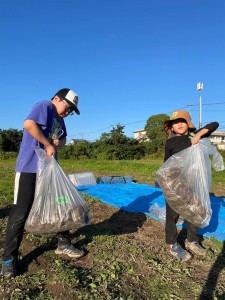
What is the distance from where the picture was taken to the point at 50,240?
2.98 m

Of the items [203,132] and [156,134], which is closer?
[203,132]

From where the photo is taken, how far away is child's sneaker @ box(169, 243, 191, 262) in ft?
8.91

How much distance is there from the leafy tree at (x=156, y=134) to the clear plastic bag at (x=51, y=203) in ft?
81.6

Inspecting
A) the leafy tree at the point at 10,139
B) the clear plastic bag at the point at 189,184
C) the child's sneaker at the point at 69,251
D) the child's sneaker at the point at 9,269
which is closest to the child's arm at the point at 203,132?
the clear plastic bag at the point at 189,184

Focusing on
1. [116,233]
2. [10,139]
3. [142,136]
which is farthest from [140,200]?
[142,136]

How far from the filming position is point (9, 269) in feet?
7.18

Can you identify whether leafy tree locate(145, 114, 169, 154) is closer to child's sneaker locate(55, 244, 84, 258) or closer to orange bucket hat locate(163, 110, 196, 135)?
orange bucket hat locate(163, 110, 196, 135)

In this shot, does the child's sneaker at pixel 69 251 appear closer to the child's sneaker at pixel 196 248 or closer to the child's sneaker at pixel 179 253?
the child's sneaker at pixel 179 253

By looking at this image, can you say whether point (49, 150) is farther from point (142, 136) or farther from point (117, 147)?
point (142, 136)

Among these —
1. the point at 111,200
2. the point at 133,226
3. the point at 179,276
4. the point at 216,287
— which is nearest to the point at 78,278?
the point at 179,276

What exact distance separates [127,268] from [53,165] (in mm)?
1050

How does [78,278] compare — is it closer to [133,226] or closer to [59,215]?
[59,215]

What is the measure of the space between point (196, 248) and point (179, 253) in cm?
23

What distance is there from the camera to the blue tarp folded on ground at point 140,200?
367 cm
